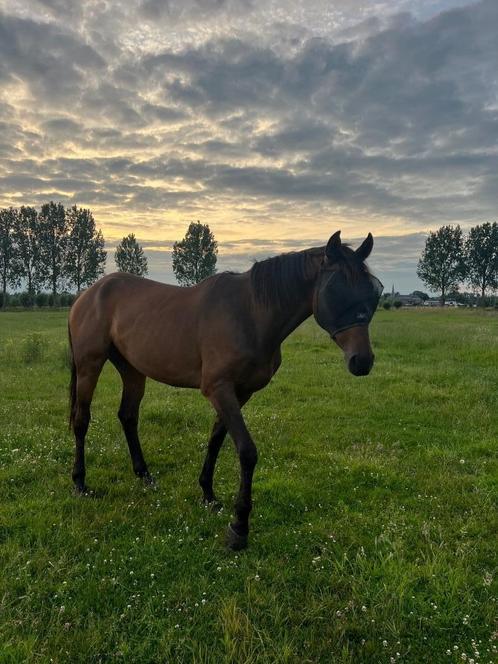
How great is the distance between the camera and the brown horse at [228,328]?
12.4 ft

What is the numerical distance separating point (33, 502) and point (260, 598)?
2761 mm

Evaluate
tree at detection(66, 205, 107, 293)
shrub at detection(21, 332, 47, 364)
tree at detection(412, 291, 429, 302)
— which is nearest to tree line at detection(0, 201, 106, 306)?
tree at detection(66, 205, 107, 293)

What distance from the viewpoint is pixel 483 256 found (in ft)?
264

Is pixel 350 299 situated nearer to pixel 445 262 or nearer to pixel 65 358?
pixel 65 358

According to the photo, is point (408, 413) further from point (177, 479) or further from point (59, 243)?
point (59, 243)

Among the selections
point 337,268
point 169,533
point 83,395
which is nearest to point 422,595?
point 169,533

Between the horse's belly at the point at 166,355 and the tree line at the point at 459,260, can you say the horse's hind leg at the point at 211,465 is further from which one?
the tree line at the point at 459,260

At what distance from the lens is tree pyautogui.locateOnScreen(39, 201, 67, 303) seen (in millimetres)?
66688

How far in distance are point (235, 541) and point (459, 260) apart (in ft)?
296

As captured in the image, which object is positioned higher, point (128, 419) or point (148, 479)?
point (128, 419)

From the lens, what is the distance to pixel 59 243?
67.4m

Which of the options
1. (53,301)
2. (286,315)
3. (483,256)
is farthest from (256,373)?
(483,256)

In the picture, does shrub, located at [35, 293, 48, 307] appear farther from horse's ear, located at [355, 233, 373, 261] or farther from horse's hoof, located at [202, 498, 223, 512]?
horse's ear, located at [355, 233, 373, 261]

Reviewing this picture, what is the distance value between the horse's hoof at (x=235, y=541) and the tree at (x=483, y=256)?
86.0 m
